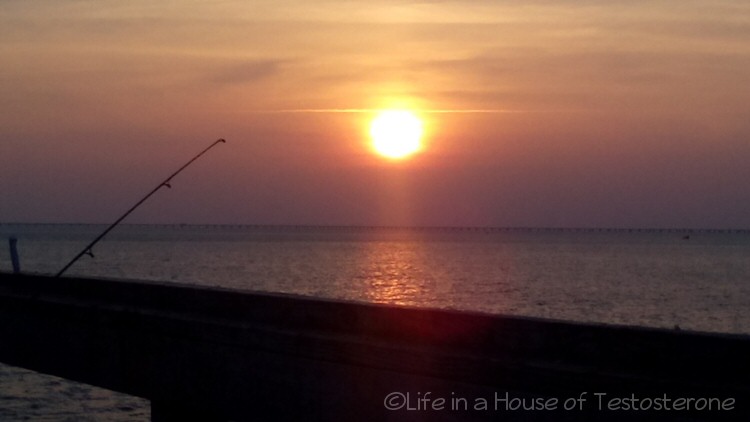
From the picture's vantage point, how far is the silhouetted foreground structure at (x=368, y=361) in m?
5.49

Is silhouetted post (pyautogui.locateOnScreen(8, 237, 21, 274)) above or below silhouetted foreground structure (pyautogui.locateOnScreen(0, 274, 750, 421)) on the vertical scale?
above

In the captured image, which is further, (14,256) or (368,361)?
(14,256)

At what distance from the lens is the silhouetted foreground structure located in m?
5.49

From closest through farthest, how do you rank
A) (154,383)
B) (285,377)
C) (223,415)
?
(285,377)
(223,415)
(154,383)

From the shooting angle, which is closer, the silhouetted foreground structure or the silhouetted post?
the silhouetted foreground structure

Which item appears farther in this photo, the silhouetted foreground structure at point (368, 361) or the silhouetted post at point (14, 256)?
the silhouetted post at point (14, 256)

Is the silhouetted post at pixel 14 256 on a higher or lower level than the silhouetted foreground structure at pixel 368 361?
higher

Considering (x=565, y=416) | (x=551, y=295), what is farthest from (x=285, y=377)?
(x=551, y=295)

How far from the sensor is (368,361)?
639 cm

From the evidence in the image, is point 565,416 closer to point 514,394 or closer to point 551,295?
point 514,394

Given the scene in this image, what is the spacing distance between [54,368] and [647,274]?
8840cm

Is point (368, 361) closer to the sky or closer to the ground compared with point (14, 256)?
closer to the ground

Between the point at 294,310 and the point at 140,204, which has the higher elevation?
the point at 140,204

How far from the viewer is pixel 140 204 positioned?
10023mm
